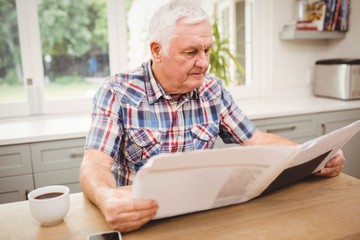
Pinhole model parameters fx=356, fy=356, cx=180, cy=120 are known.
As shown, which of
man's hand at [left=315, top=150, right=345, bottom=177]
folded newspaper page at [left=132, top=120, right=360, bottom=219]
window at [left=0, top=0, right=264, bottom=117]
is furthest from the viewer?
window at [left=0, top=0, right=264, bottom=117]

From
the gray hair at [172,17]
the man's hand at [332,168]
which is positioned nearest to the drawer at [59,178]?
the gray hair at [172,17]

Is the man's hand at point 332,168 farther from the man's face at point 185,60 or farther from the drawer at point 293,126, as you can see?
the drawer at point 293,126

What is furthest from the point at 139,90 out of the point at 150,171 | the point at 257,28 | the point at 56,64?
the point at 257,28

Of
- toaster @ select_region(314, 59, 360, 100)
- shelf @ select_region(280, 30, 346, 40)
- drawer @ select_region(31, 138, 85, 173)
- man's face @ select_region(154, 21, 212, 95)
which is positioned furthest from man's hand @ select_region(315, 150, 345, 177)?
shelf @ select_region(280, 30, 346, 40)

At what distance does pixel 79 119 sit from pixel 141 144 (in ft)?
3.51

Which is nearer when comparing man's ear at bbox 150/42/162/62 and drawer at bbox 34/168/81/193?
man's ear at bbox 150/42/162/62

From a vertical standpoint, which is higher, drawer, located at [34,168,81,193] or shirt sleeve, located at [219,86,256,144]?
shirt sleeve, located at [219,86,256,144]

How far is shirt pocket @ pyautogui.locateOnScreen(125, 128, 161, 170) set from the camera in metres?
1.23

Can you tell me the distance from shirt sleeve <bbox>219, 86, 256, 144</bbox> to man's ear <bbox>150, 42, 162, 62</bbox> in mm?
304

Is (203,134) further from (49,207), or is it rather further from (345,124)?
(345,124)

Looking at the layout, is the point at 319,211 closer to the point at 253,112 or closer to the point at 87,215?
the point at 87,215

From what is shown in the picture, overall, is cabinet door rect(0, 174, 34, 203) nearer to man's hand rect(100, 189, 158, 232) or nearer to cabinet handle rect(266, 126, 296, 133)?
man's hand rect(100, 189, 158, 232)

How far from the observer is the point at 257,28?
2.81m

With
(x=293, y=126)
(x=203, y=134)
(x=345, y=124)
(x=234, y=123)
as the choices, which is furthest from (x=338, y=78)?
(x=203, y=134)
